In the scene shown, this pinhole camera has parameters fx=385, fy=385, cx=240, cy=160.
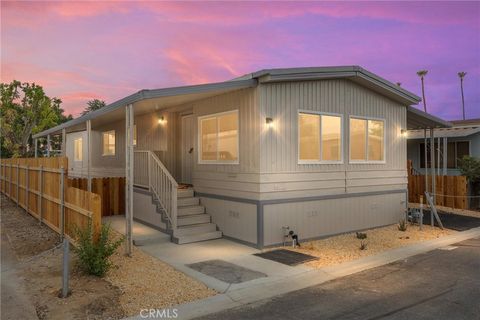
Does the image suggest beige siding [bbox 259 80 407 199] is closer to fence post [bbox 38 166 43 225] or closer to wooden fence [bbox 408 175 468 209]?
wooden fence [bbox 408 175 468 209]

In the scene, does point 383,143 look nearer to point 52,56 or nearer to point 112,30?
point 112,30

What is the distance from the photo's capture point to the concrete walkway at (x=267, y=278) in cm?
493

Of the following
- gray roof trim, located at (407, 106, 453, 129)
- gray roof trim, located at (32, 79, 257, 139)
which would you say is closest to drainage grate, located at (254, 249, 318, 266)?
gray roof trim, located at (32, 79, 257, 139)

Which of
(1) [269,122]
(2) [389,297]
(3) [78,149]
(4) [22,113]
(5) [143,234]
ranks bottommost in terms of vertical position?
(2) [389,297]

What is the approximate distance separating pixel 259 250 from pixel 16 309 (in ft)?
14.8

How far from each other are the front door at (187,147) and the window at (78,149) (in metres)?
9.06

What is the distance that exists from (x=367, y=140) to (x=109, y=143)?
32.0ft

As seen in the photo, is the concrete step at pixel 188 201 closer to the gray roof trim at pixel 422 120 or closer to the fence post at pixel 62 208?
the fence post at pixel 62 208

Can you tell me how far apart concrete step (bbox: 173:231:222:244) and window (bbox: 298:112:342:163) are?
8.53 ft

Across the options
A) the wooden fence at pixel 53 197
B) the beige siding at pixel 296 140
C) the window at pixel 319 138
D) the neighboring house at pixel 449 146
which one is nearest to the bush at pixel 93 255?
the wooden fence at pixel 53 197

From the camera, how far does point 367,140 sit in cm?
1042

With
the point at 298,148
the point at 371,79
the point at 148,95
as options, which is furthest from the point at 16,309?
the point at 371,79

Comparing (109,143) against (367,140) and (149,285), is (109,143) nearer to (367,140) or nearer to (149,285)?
(367,140)

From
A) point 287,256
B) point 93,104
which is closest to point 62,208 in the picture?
point 287,256
